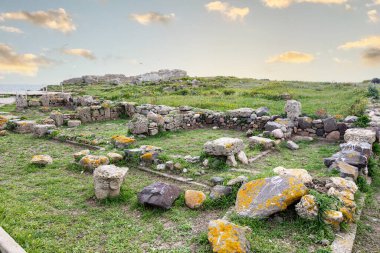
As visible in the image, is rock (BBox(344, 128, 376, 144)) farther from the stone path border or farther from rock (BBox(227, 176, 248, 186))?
the stone path border

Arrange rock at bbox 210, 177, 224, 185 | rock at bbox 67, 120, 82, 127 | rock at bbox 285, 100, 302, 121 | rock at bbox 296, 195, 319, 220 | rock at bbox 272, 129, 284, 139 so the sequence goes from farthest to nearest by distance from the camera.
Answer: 1. rock at bbox 67, 120, 82, 127
2. rock at bbox 285, 100, 302, 121
3. rock at bbox 272, 129, 284, 139
4. rock at bbox 210, 177, 224, 185
5. rock at bbox 296, 195, 319, 220

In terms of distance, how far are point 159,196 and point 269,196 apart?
6.56 feet

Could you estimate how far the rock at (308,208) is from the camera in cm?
477

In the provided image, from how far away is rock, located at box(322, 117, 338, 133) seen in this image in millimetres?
11047

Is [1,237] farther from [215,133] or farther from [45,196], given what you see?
[215,133]

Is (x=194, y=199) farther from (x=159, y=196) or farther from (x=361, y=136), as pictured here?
(x=361, y=136)

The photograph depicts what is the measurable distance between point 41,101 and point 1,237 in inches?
744

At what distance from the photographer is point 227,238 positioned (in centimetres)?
411

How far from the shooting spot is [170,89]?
2948 cm

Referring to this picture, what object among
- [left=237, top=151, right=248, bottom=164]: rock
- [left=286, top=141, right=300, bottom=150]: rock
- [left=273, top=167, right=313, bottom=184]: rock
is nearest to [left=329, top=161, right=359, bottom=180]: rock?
[left=273, top=167, right=313, bottom=184]: rock

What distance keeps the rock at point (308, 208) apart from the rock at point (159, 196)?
2.28m

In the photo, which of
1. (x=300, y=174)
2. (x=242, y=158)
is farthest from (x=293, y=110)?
(x=300, y=174)

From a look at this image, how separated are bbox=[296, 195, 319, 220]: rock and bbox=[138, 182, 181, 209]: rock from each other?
2281mm

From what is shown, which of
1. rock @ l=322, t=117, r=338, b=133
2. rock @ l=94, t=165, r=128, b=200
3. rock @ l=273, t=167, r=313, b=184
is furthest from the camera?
rock @ l=322, t=117, r=338, b=133
